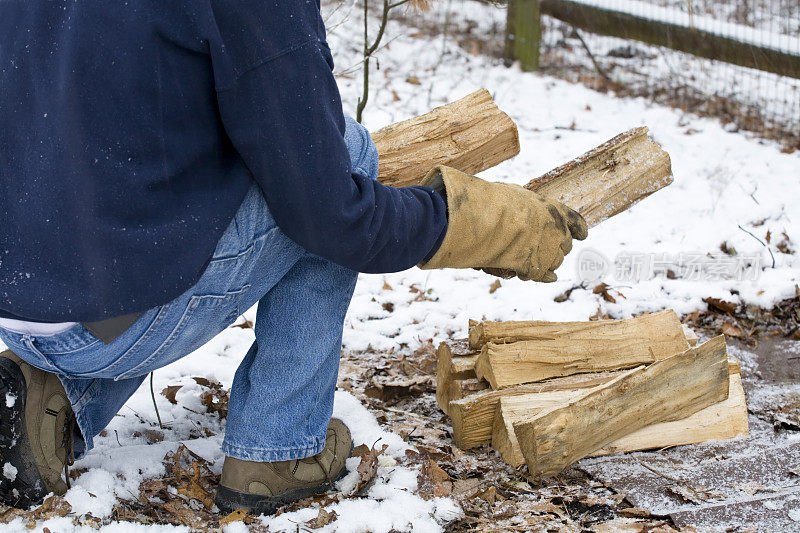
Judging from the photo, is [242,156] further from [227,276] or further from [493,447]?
[493,447]

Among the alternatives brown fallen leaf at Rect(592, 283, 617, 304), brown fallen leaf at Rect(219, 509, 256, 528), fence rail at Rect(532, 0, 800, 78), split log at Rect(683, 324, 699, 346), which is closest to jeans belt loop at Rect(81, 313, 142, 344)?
brown fallen leaf at Rect(219, 509, 256, 528)

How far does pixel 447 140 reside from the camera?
8.16ft

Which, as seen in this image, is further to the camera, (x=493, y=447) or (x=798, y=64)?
(x=798, y=64)

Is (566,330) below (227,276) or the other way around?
below

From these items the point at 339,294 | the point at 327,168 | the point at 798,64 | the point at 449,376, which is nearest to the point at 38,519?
the point at 339,294

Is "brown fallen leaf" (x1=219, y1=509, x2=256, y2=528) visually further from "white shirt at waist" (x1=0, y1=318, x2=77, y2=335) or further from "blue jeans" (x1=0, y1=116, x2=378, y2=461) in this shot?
"white shirt at waist" (x1=0, y1=318, x2=77, y2=335)

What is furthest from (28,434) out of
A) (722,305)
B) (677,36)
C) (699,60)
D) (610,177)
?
(699,60)

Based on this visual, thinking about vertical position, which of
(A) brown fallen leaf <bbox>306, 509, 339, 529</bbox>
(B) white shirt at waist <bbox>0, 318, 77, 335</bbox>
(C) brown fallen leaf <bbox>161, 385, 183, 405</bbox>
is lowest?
(C) brown fallen leaf <bbox>161, 385, 183, 405</bbox>

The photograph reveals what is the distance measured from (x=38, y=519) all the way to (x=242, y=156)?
3.22 ft

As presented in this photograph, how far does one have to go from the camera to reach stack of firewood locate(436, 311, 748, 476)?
6.98ft

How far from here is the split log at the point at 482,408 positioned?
88.0 inches

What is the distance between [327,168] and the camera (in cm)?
149

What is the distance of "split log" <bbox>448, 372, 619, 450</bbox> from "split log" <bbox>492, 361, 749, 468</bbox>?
3 centimetres

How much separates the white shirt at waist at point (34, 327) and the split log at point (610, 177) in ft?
4.89
